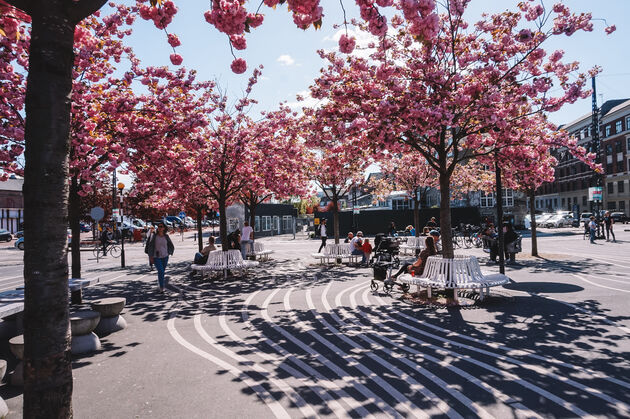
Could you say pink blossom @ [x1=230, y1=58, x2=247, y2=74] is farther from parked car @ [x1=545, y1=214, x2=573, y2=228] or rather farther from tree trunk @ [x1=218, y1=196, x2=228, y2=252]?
parked car @ [x1=545, y1=214, x2=573, y2=228]

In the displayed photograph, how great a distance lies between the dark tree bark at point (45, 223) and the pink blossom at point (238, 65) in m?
3.07

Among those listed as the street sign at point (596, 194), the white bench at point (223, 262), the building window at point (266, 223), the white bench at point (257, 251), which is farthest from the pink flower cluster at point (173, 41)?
the building window at point (266, 223)

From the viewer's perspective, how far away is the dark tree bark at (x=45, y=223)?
103 inches

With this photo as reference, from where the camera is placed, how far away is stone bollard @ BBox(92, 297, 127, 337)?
24.0 feet

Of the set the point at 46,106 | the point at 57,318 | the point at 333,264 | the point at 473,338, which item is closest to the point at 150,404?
the point at 57,318

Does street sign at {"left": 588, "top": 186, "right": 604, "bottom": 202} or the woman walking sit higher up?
street sign at {"left": 588, "top": 186, "right": 604, "bottom": 202}

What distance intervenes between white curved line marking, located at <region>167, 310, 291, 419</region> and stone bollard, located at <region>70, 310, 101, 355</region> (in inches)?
50.9

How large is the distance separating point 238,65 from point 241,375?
4.33 meters

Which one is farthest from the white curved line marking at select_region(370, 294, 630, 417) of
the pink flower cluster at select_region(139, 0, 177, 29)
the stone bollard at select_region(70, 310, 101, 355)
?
the pink flower cluster at select_region(139, 0, 177, 29)

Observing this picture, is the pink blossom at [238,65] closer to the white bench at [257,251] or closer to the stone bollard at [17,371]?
the stone bollard at [17,371]

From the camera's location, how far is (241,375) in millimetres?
5180

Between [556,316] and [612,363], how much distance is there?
8.45 feet

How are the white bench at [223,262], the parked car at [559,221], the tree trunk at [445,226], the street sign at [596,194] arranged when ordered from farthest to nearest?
the parked car at [559,221] → the street sign at [596,194] → the white bench at [223,262] → the tree trunk at [445,226]

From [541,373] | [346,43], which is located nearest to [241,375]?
[541,373]
